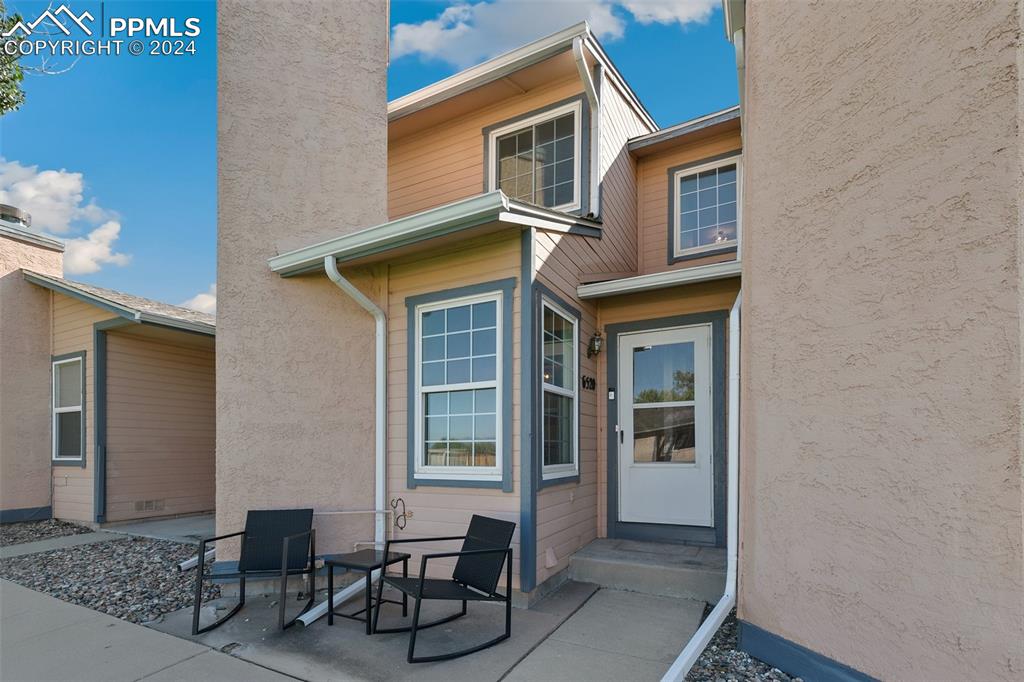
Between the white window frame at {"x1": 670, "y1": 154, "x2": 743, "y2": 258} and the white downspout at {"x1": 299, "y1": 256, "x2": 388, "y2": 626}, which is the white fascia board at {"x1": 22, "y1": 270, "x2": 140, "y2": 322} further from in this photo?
the white window frame at {"x1": 670, "y1": 154, "x2": 743, "y2": 258}

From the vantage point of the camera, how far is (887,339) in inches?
104

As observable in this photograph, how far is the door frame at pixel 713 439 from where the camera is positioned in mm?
5328

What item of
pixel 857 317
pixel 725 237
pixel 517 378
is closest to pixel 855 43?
pixel 857 317

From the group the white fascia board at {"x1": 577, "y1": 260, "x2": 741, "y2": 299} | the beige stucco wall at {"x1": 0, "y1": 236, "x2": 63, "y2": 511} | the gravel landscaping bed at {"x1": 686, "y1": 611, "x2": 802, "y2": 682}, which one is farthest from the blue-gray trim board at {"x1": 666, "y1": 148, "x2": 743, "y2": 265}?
the beige stucco wall at {"x1": 0, "y1": 236, "x2": 63, "y2": 511}

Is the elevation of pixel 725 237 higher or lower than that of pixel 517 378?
higher

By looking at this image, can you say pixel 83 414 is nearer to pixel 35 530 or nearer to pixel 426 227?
pixel 35 530

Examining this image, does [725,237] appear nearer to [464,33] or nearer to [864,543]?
[464,33]

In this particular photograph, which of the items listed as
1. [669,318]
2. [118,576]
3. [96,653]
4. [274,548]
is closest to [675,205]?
[669,318]

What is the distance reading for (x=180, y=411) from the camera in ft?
29.4

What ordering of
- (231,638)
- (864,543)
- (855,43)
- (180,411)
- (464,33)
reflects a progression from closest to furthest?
(864,543)
(855,43)
(231,638)
(464,33)
(180,411)

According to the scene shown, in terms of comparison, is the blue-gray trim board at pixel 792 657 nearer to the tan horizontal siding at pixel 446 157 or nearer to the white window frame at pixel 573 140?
the white window frame at pixel 573 140

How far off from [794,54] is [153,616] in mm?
5901

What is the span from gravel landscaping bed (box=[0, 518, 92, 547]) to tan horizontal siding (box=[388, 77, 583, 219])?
20.1ft

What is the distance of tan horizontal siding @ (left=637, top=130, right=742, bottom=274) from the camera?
7.28 meters
